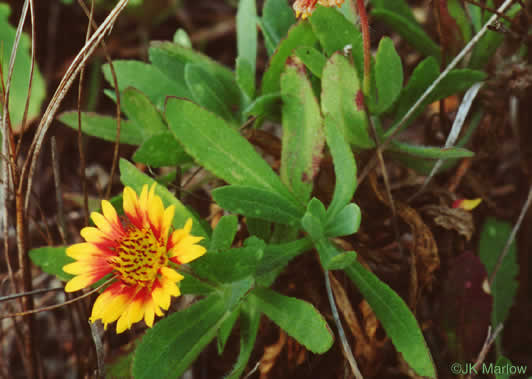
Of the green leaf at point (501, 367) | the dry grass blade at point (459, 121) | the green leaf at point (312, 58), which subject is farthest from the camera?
the dry grass blade at point (459, 121)

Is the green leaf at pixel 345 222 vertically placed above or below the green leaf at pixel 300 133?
below

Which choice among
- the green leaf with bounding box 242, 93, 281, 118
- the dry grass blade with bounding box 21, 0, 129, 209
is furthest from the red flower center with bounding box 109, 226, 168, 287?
the green leaf with bounding box 242, 93, 281, 118

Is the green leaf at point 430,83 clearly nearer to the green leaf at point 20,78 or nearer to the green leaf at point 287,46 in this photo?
the green leaf at point 287,46

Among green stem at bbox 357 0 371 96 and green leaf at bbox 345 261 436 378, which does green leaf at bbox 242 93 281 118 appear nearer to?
green stem at bbox 357 0 371 96

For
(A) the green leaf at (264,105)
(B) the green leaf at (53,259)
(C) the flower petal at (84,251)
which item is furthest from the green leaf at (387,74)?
(B) the green leaf at (53,259)

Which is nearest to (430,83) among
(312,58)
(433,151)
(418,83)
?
(418,83)

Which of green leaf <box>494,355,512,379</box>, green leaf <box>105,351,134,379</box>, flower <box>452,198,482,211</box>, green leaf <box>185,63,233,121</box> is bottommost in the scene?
green leaf <box>494,355,512,379</box>
